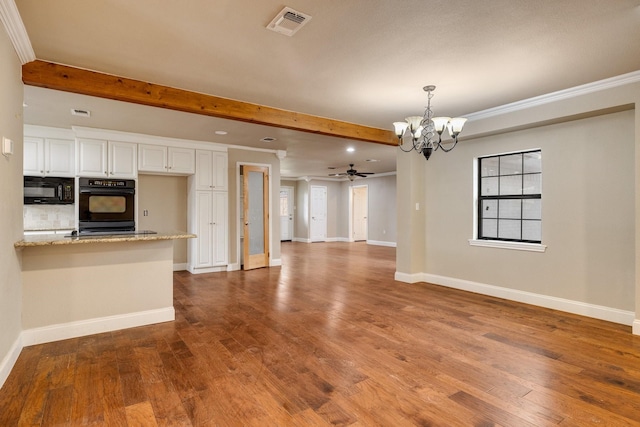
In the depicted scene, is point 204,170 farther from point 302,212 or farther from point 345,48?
point 302,212

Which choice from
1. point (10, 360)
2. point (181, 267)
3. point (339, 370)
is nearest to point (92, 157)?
point (181, 267)

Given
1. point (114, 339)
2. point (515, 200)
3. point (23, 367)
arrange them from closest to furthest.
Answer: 1. point (23, 367)
2. point (114, 339)
3. point (515, 200)

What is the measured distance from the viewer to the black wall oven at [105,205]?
5016 millimetres

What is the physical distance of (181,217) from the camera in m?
6.49

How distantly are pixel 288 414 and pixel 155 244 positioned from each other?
2369mm

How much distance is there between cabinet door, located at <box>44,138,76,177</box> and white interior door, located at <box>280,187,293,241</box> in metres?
7.74

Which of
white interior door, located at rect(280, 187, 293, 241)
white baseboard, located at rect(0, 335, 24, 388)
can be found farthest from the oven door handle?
white interior door, located at rect(280, 187, 293, 241)

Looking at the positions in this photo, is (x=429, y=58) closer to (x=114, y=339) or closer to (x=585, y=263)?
(x=585, y=263)

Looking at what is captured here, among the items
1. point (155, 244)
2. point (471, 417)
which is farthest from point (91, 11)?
point (471, 417)

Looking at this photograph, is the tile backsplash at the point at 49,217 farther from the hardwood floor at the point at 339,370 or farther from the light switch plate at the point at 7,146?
the light switch plate at the point at 7,146

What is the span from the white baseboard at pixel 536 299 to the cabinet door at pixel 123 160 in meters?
4.65

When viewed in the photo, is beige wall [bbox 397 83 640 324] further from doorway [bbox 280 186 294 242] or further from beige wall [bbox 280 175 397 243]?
doorway [bbox 280 186 294 242]

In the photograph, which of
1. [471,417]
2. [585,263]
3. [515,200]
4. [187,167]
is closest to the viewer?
[471,417]

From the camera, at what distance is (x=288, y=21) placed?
2.32 m
